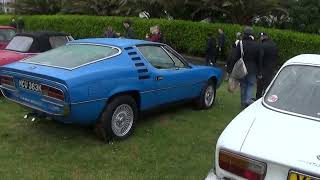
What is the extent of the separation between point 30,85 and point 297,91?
3.75 metres

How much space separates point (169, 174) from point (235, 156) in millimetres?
2101

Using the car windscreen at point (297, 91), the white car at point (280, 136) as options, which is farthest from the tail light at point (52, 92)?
the car windscreen at point (297, 91)

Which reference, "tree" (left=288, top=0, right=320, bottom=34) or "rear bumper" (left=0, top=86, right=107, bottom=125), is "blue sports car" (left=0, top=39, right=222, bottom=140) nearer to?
"rear bumper" (left=0, top=86, right=107, bottom=125)

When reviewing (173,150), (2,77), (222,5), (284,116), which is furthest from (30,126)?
(222,5)

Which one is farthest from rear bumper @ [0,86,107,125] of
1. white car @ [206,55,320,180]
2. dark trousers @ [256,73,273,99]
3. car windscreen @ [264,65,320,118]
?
dark trousers @ [256,73,273,99]

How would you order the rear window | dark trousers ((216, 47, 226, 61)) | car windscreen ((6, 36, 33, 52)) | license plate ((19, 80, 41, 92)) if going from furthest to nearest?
dark trousers ((216, 47, 226, 61)), the rear window, car windscreen ((6, 36, 33, 52)), license plate ((19, 80, 41, 92))

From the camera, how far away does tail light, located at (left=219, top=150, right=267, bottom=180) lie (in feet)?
11.1

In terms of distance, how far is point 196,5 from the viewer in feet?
62.0

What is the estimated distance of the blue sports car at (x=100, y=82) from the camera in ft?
19.5

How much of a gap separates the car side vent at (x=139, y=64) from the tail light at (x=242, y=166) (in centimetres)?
345

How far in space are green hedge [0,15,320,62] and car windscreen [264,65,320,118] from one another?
36.1ft

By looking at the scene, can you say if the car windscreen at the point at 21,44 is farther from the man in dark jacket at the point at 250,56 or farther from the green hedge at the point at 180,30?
the green hedge at the point at 180,30

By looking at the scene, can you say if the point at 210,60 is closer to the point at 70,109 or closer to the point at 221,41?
the point at 221,41

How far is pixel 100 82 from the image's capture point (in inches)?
243
